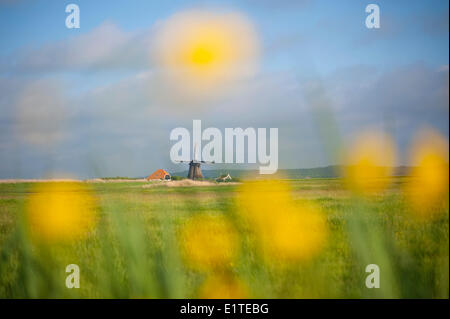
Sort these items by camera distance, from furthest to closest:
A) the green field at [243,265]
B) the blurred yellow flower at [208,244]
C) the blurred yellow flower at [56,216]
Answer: the blurred yellow flower at [56,216], the blurred yellow flower at [208,244], the green field at [243,265]

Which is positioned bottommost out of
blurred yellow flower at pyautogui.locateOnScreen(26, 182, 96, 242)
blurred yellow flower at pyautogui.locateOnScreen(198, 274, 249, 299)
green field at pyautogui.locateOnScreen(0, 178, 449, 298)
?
blurred yellow flower at pyautogui.locateOnScreen(198, 274, 249, 299)

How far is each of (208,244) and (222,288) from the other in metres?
0.76

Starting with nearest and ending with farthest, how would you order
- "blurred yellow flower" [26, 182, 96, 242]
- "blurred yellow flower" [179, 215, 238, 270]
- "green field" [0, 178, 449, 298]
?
1. "green field" [0, 178, 449, 298]
2. "blurred yellow flower" [179, 215, 238, 270]
3. "blurred yellow flower" [26, 182, 96, 242]

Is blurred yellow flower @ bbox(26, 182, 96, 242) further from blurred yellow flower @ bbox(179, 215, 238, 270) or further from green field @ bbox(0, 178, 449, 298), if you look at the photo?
blurred yellow flower @ bbox(179, 215, 238, 270)

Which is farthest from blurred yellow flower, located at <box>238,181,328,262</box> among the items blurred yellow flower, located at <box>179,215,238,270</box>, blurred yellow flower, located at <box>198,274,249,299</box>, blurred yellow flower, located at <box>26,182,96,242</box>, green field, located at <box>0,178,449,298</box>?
blurred yellow flower, located at <box>26,182,96,242</box>

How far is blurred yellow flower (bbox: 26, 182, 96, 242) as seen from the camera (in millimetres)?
4527

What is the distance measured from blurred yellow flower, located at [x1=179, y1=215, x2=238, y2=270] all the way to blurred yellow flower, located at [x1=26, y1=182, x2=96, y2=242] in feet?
4.96

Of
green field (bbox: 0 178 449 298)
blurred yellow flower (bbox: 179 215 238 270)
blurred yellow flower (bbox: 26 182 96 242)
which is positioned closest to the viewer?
green field (bbox: 0 178 449 298)

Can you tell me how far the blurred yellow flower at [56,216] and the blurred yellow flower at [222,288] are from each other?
204cm

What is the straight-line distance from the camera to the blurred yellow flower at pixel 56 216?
4527mm

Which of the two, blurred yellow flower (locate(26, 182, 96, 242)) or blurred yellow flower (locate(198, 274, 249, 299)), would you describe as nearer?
blurred yellow flower (locate(198, 274, 249, 299))

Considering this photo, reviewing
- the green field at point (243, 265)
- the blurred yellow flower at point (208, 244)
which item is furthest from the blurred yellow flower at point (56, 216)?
the blurred yellow flower at point (208, 244)

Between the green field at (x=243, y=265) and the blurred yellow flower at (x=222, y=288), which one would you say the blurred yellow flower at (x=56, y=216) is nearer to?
the green field at (x=243, y=265)

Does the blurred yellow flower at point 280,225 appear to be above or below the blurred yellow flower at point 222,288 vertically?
above
